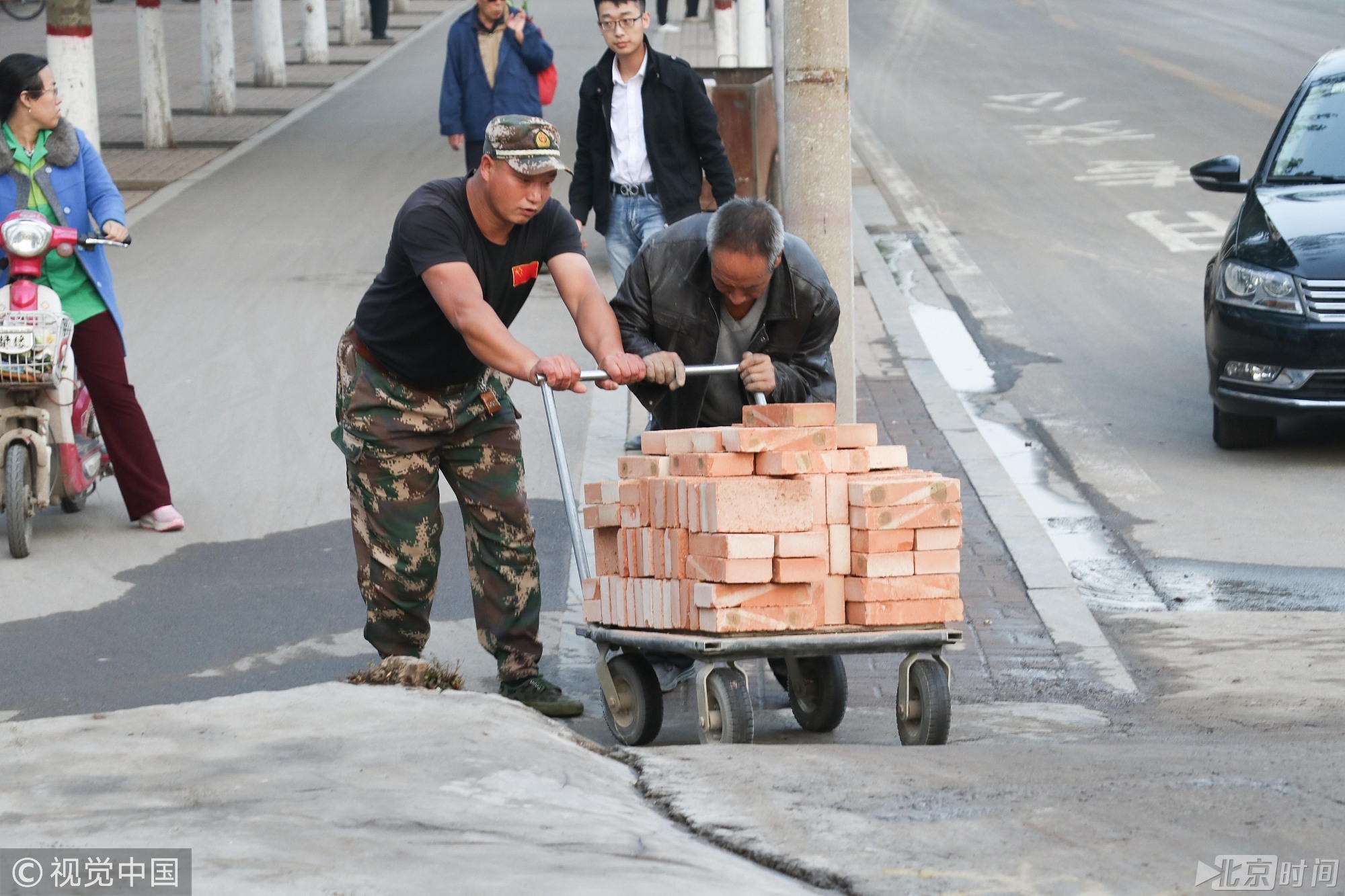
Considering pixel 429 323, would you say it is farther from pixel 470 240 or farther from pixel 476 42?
pixel 476 42

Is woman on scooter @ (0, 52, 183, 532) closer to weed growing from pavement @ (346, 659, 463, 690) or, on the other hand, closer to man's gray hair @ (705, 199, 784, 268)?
weed growing from pavement @ (346, 659, 463, 690)

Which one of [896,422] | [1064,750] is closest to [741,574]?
[1064,750]

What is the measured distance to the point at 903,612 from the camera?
17.6ft

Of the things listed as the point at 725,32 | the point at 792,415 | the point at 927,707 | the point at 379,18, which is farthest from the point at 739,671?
the point at 379,18

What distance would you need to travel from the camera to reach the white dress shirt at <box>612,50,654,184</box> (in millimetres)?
9828

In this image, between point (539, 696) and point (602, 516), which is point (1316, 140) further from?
point (539, 696)

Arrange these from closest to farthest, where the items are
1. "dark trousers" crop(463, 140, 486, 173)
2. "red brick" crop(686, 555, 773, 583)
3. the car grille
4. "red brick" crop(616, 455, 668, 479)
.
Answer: "red brick" crop(686, 555, 773, 583) → "red brick" crop(616, 455, 668, 479) → the car grille → "dark trousers" crop(463, 140, 486, 173)

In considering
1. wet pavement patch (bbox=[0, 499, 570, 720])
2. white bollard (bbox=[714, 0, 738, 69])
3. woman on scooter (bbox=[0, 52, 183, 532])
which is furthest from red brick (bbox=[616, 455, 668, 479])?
white bollard (bbox=[714, 0, 738, 69])

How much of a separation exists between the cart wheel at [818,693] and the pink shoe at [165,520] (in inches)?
138

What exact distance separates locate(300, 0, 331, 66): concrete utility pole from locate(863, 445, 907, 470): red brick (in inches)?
969

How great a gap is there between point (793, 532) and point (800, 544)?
4 cm

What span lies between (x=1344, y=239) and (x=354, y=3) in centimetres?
2428

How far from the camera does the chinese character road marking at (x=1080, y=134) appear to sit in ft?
70.5

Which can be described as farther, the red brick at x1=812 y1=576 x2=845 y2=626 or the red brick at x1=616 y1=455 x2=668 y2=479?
the red brick at x1=616 y1=455 x2=668 y2=479
